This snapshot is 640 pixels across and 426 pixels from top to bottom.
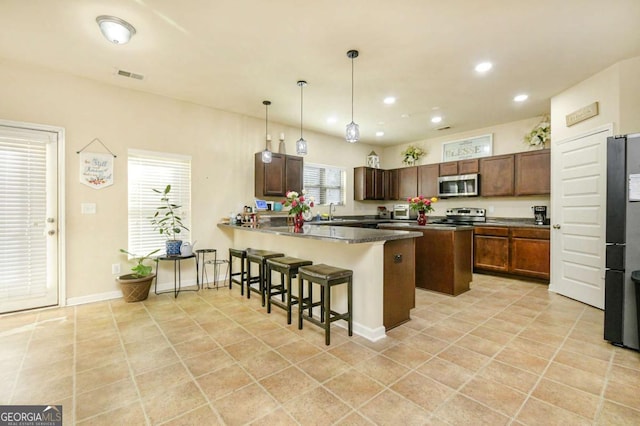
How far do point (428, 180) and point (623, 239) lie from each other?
4.03 m

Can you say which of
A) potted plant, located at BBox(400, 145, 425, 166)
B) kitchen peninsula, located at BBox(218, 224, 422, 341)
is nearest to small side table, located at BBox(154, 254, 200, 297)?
kitchen peninsula, located at BBox(218, 224, 422, 341)

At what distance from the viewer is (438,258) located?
12.8 feet

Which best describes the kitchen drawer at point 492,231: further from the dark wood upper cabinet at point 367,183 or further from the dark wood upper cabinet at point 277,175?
the dark wood upper cabinet at point 277,175

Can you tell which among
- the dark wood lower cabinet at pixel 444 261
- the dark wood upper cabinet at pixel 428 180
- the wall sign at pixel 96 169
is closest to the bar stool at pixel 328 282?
the dark wood lower cabinet at pixel 444 261

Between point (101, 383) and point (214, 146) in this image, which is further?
point (214, 146)

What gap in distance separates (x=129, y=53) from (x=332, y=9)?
2.18 meters

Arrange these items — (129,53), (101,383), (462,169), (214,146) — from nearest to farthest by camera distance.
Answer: (101,383) → (129,53) → (214,146) → (462,169)

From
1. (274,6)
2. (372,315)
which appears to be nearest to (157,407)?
(372,315)

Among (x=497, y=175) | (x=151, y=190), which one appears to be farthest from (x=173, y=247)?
(x=497, y=175)

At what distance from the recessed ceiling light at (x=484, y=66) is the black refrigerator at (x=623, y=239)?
1.40 meters

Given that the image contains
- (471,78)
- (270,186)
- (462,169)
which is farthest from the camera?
(462,169)

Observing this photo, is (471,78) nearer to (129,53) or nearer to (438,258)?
(438,258)

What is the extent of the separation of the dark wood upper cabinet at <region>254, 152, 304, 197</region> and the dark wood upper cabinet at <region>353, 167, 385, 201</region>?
1.84 meters

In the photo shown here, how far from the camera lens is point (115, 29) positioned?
2.49 meters
